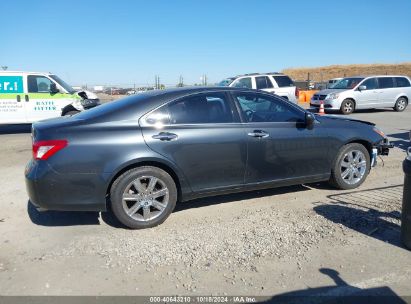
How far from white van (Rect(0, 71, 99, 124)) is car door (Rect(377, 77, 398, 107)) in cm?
1311

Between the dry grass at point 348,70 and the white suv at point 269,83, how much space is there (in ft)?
145

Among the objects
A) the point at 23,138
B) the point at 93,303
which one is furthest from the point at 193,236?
the point at 23,138

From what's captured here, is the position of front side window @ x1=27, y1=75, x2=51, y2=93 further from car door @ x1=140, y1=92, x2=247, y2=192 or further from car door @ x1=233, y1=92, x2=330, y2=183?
car door @ x1=233, y1=92, x2=330, y2=183

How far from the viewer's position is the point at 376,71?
65.9m

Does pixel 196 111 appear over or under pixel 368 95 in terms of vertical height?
under

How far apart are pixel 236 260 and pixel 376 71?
A: 7096cm

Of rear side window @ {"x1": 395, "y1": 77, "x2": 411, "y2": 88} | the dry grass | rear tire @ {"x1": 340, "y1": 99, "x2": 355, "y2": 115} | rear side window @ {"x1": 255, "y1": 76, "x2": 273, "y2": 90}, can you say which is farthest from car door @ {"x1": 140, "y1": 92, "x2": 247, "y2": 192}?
the dry grass

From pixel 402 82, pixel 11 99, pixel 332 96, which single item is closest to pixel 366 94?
pixel 332 96

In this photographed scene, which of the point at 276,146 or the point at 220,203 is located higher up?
the point at 276,146

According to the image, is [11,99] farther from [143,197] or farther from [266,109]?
[266,109]

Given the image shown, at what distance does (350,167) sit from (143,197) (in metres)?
3.02

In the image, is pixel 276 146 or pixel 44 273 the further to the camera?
pixel 276 146

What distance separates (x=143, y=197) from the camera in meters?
4.08

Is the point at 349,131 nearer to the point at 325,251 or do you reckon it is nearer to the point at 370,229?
the point at 370,229
